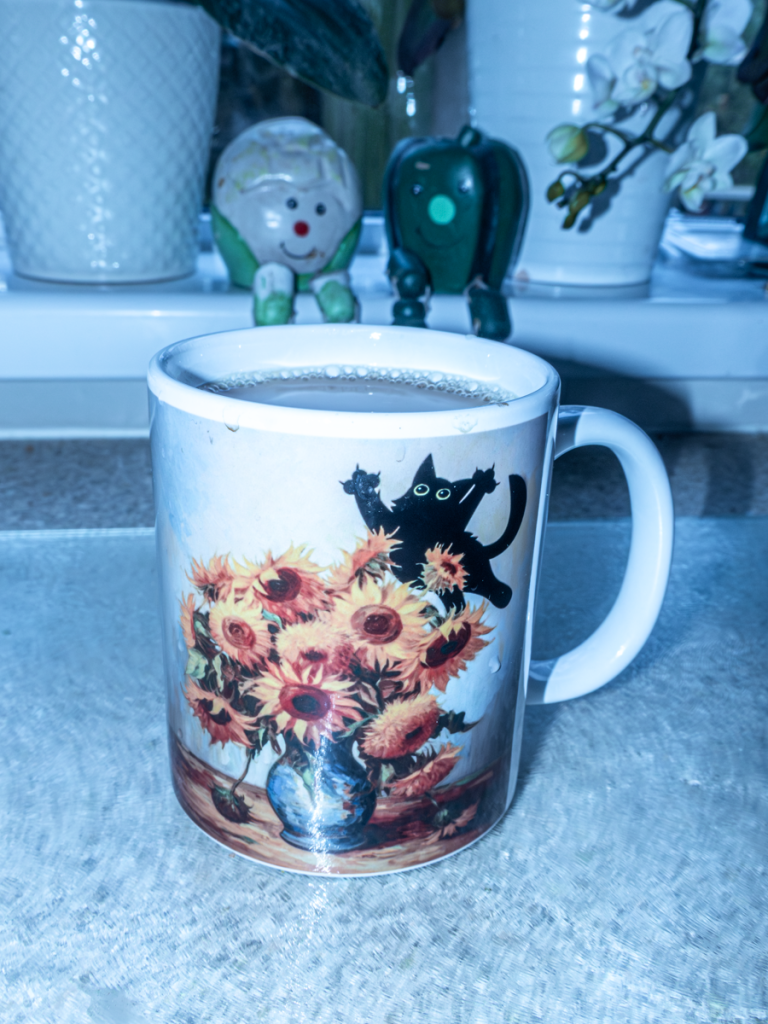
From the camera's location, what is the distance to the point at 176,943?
0.22 meters

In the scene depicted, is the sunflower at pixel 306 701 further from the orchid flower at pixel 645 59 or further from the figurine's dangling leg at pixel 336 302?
the orchid flower at pixel 645 59

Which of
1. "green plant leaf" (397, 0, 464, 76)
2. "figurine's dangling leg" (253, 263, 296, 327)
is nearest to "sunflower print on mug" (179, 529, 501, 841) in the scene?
"figurine's dangling leg" (253, 263, 296, 327)

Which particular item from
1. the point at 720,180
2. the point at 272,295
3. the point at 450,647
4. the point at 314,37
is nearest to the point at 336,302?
the point at 272,295

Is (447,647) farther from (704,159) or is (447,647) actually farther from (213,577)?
(704,159)

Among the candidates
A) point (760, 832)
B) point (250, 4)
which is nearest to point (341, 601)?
point (760, 832)

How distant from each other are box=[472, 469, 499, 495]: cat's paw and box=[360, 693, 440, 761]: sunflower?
0.05 m

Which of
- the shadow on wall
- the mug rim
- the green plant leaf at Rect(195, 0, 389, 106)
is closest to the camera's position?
the mug rim

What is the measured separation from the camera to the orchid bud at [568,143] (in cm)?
52

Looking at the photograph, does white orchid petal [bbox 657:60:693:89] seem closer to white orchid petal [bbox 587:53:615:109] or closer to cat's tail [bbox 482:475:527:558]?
white orchid petal [bbox 587:53:615:109]

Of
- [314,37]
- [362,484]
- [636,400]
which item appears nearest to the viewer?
[362,484]

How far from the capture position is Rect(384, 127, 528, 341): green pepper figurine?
1.79ft

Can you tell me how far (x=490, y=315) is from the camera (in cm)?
53

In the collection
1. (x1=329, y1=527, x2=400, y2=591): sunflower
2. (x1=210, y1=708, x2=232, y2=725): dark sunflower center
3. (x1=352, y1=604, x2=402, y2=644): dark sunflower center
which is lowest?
(x1=210, y1=708, x2=232, y2=725): dark sunflower center

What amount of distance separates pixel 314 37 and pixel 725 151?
25 cm
